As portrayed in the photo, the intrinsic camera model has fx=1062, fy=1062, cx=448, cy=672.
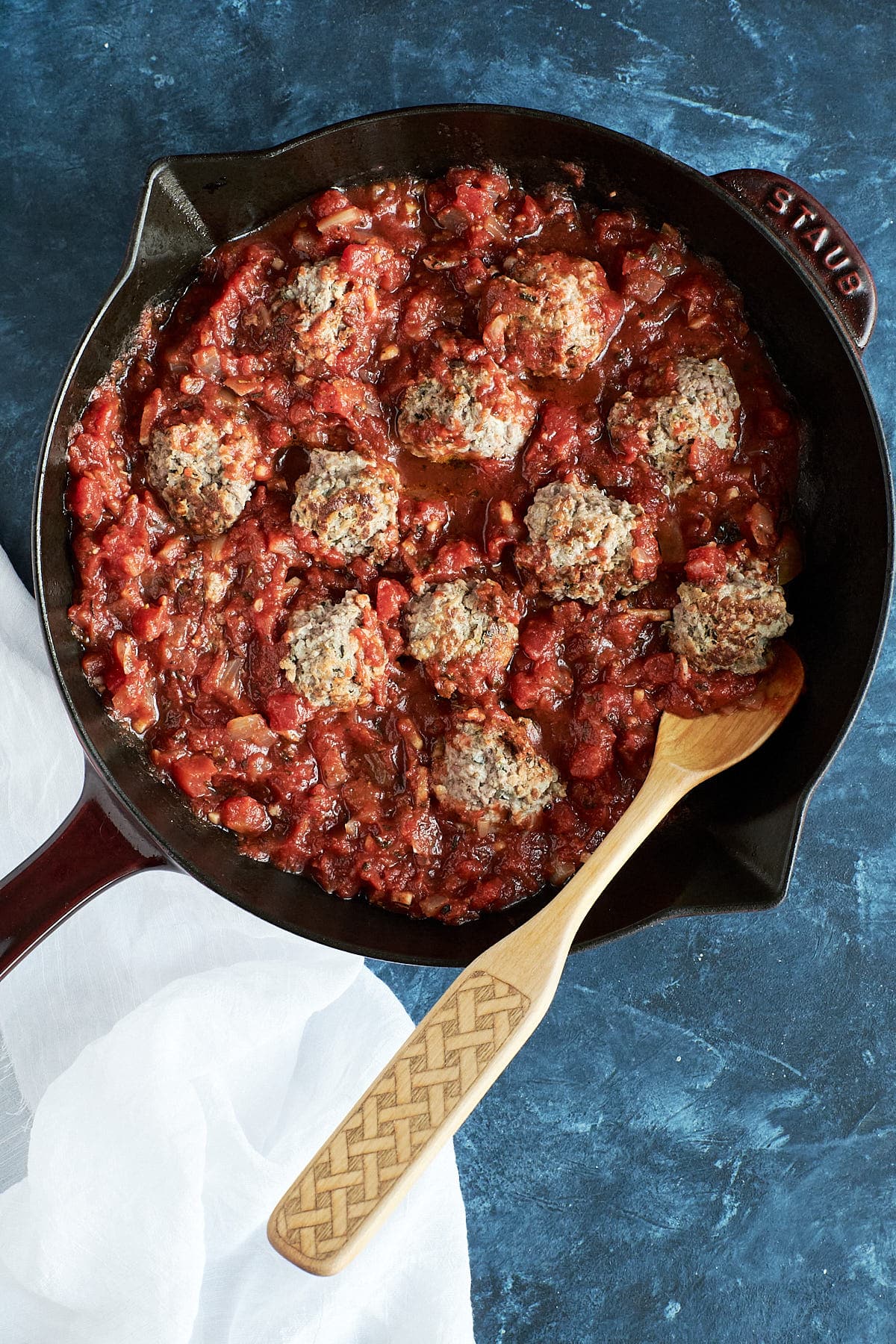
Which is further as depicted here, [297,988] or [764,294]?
[297,988]

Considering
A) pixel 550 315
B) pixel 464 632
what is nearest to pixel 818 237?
pixel 550 315

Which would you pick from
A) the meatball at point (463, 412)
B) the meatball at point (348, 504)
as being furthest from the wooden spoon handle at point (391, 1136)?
the meatball at point (463, 412)

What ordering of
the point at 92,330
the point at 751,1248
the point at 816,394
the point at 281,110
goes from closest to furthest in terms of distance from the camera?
the point at 92,330
the point at 816,394
the point at 281,110
the point at 751,1248

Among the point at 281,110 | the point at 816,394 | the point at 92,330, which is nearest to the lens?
the point at 92,330

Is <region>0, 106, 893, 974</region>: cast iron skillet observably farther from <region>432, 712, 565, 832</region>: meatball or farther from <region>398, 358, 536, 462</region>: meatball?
<region>398, 358, 536, 462</region>: meatball

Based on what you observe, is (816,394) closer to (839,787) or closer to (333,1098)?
(839,787)

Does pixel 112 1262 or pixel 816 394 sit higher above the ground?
pixel 816 394

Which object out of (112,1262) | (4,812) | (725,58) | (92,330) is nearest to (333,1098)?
(112,1262)

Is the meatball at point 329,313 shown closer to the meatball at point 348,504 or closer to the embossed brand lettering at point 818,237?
the meatball at point 348,504

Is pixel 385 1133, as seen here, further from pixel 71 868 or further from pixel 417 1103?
pixel 71 868
